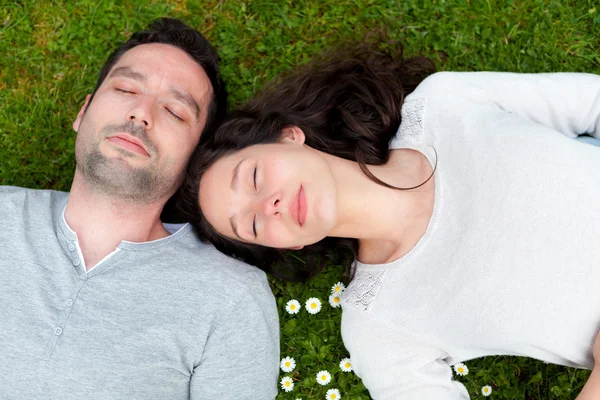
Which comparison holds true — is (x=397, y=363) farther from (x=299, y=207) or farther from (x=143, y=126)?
(x=143, y=126)

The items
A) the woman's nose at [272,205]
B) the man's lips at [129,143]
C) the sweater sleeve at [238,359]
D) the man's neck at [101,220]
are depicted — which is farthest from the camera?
the man's neck at [101,220]

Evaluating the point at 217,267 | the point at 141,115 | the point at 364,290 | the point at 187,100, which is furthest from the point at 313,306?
the point at 141,115

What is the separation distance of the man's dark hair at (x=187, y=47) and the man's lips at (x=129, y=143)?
1.98ft

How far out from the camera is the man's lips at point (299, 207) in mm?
2979

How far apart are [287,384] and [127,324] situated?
1468 millimetres

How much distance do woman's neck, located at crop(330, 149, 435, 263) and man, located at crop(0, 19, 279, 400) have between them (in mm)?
895

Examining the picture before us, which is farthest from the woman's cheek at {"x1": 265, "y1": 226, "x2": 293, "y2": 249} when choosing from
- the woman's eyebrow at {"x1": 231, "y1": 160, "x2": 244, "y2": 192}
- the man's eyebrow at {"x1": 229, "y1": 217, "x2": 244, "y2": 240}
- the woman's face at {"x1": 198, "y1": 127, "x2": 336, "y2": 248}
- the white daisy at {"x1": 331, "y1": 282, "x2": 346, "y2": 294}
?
the white daisy at {"x1": 331, "y1": 282, "x2": 346, "y2": 294}

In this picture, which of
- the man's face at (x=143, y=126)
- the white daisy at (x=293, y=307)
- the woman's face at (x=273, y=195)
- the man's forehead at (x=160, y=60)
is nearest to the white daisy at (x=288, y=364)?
the white daisy at (x=293, y=307)

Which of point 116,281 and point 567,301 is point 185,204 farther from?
point 567,301

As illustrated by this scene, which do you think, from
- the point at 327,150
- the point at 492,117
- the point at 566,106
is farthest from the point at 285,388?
the point at 566,106

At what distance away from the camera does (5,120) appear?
4570 mm

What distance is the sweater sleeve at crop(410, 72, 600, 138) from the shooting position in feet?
11.3

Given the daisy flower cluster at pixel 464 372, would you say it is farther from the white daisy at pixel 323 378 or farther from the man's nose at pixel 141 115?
the man's nose at pixel 141 115

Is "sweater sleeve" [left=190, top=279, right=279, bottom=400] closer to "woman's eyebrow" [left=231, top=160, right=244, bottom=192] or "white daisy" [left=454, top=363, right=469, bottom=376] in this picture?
"woman's eyebrow" [left=231, top=160, right=244, bottom=192]
